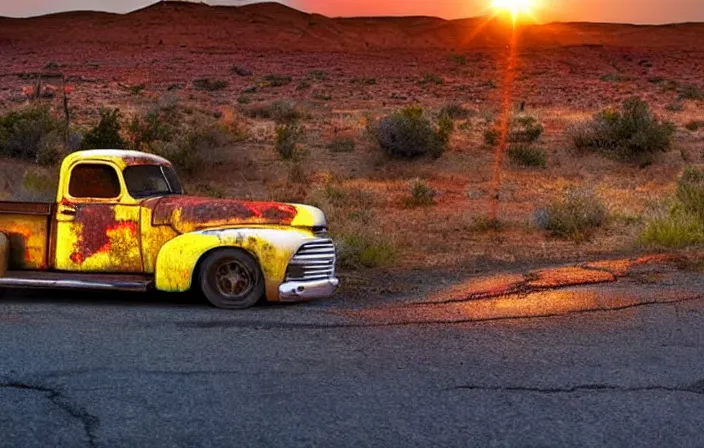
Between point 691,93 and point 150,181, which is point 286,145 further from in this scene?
point 691,93

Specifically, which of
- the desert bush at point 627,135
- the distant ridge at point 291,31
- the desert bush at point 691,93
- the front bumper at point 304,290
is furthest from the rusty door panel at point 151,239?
the distant ridge at point 291,31

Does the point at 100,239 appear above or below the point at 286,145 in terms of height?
above

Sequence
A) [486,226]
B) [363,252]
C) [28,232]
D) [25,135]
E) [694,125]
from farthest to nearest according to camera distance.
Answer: [694,125] < [25,135] < [486,226] < [363,252] < [28,232]

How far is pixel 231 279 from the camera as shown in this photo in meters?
8.02

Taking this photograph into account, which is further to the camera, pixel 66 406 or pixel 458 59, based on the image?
pixel 458 59

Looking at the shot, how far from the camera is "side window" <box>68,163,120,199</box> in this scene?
332 inches

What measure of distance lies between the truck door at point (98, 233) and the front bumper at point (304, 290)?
1486mm

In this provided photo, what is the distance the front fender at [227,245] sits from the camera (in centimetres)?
788

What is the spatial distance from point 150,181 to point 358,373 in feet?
13.3

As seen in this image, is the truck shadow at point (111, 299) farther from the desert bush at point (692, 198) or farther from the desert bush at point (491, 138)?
the desert bush at point (491, 138)

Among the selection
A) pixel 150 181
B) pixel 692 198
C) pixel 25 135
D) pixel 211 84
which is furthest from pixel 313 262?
pixel 211 84

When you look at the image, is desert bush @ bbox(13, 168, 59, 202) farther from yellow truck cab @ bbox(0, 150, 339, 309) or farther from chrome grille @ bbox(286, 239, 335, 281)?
chrome grille @ bbox(286, 239, 335, 281)

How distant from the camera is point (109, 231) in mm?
8258

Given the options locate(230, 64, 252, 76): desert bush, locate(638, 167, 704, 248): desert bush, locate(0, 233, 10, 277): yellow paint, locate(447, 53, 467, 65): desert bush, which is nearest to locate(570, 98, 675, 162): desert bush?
locate(638, 167, 704, 248): desert bush
